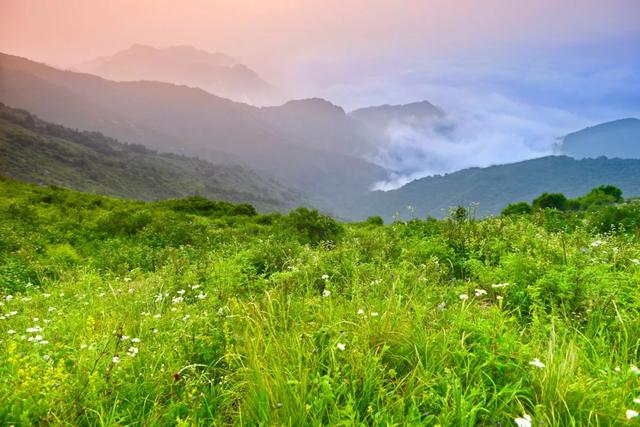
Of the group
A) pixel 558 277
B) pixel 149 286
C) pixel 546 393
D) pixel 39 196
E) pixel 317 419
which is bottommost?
pixel 39 196

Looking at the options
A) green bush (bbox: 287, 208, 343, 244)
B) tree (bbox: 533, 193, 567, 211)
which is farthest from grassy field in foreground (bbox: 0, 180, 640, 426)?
tree (bbox: 533, 193, 567, 211)

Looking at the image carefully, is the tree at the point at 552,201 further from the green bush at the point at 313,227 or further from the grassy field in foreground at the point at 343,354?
the grassy field in foreground at the point at 343,354

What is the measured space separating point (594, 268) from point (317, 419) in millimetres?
5006

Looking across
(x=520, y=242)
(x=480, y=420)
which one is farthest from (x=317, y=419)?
(x=520, y=242)

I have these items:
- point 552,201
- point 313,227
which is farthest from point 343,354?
point 552,201

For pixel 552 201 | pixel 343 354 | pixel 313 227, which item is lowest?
pixel 313 227

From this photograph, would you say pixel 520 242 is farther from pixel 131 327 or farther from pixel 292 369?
pixel 131 327

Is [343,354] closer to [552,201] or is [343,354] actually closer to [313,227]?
[313,227]

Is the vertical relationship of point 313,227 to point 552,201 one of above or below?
below

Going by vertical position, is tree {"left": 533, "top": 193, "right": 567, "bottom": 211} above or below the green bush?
above

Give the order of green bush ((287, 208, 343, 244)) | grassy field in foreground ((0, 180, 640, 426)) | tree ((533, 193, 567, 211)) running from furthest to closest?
tree ((533, 193, 567, 211)), green bush ((287, 208, 343, 244)), grassy field in foreground ((0, 180, 640, 426))

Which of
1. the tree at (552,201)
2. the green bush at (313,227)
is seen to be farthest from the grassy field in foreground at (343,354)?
the tree at (552,201)

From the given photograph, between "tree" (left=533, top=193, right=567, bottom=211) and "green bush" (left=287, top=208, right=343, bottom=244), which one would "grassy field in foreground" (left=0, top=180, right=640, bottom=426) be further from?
"tree" (left=533, top=193, right=567, bottom=211)

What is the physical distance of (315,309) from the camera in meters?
5.29
